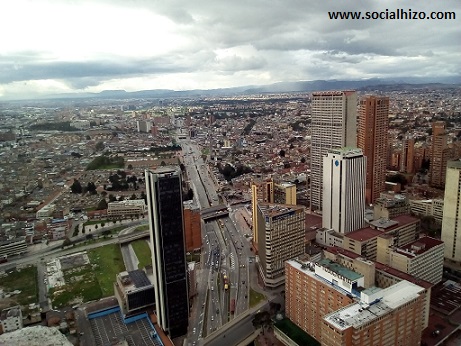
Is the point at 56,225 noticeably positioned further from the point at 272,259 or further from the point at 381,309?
the point at 381,309

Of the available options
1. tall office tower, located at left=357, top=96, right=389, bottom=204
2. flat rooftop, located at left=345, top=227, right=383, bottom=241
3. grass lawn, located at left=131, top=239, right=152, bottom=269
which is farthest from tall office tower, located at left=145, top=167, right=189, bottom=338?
tall office tower, located at left=357, top=96, right=389, bottom=204

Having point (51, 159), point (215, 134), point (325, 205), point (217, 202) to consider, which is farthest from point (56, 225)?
point (215, 134)

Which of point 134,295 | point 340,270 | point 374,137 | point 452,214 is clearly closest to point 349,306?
point 340,270

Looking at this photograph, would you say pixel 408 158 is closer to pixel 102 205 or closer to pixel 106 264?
pixel 102 205

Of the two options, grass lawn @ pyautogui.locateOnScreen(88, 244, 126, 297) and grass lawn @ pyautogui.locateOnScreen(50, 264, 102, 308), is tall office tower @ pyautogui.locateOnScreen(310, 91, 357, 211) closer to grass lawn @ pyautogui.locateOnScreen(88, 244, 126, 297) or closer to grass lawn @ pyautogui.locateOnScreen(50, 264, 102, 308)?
grass lawn @ pyautogui.locateOnScreen(88, 244, 126, 297)

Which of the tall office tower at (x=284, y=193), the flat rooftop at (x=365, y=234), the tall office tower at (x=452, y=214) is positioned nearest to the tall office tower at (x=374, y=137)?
the tall office tower at (x=284, y=193)

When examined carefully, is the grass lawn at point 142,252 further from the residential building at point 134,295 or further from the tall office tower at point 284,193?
the tall office tower at point 284,193
